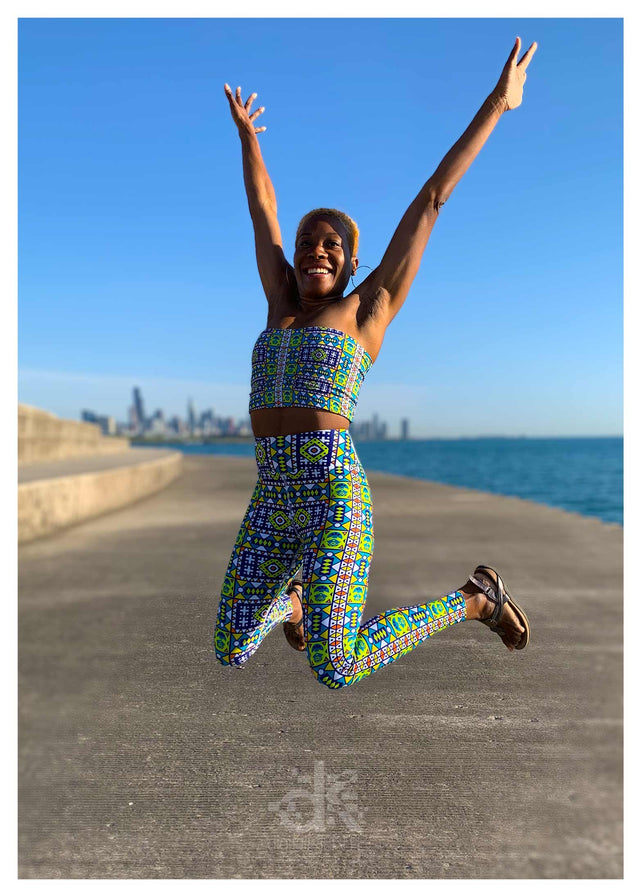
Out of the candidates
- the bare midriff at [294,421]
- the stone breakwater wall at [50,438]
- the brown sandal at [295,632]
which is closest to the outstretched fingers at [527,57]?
the bare midriff at [294,421]

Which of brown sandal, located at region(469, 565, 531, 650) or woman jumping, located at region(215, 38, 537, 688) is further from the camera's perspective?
brown sandal, located at region(469, 565, 531, 650)

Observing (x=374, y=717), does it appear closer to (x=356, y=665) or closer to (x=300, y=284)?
(x=356, y=665)

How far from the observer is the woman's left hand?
3.14 metres

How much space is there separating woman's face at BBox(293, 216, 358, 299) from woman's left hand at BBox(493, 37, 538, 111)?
87 cm

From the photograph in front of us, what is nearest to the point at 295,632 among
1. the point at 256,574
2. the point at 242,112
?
the point at 256,574

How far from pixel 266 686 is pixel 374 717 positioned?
0.51 metres

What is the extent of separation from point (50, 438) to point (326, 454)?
19852 mm

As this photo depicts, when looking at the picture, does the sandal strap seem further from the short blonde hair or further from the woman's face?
the short blonde hair

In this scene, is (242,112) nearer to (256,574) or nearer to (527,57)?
(527,57)

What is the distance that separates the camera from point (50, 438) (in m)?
21.2

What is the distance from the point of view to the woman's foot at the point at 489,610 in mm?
3303

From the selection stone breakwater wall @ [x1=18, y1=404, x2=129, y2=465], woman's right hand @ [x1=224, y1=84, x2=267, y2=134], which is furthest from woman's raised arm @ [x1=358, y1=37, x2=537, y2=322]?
stone breakwater wall @ [x1=18, y1=404, x2=129, y2=465]

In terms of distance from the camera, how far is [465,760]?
285cm
